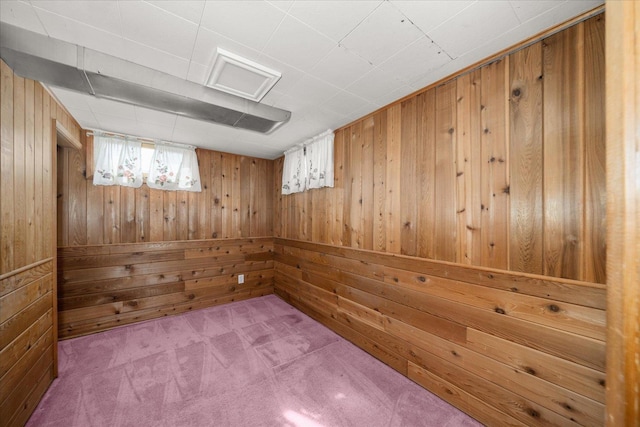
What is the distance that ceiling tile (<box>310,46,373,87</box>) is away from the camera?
4.70 ft

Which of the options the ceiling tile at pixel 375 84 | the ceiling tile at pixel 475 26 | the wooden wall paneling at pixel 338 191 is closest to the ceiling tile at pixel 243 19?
the ceiling tile at pixel 375 84

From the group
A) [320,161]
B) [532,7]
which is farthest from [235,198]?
[532,7]

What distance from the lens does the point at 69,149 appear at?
2531 millimetres

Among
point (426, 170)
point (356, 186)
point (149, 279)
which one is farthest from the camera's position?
point (149, 279)

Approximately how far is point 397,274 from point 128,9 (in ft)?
7.69

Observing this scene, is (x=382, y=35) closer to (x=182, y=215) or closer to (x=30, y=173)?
(x=30, y=173)

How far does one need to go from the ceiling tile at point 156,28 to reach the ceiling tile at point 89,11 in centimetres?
4

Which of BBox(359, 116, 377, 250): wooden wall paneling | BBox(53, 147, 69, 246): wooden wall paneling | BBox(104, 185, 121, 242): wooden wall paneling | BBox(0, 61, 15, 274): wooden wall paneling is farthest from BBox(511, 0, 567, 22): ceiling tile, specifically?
BBox(53, 147, 69, 246): wooden wall paneling

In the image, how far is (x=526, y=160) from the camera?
131 cm

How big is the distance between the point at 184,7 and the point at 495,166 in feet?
6.20

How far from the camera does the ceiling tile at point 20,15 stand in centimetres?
108

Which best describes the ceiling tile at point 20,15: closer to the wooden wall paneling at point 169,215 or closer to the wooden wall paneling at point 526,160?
the wooden wall paneling at point 169,215

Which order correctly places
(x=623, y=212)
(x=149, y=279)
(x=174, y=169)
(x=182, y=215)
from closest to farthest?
(x=623, y=212) < (x=149, y=279) < (x=174, y=169) < (x=182, y=215)

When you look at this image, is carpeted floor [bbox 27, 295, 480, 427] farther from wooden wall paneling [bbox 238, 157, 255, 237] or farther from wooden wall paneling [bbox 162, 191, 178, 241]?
wooden wall paneling [bbox 238, 157, 255, 237]
